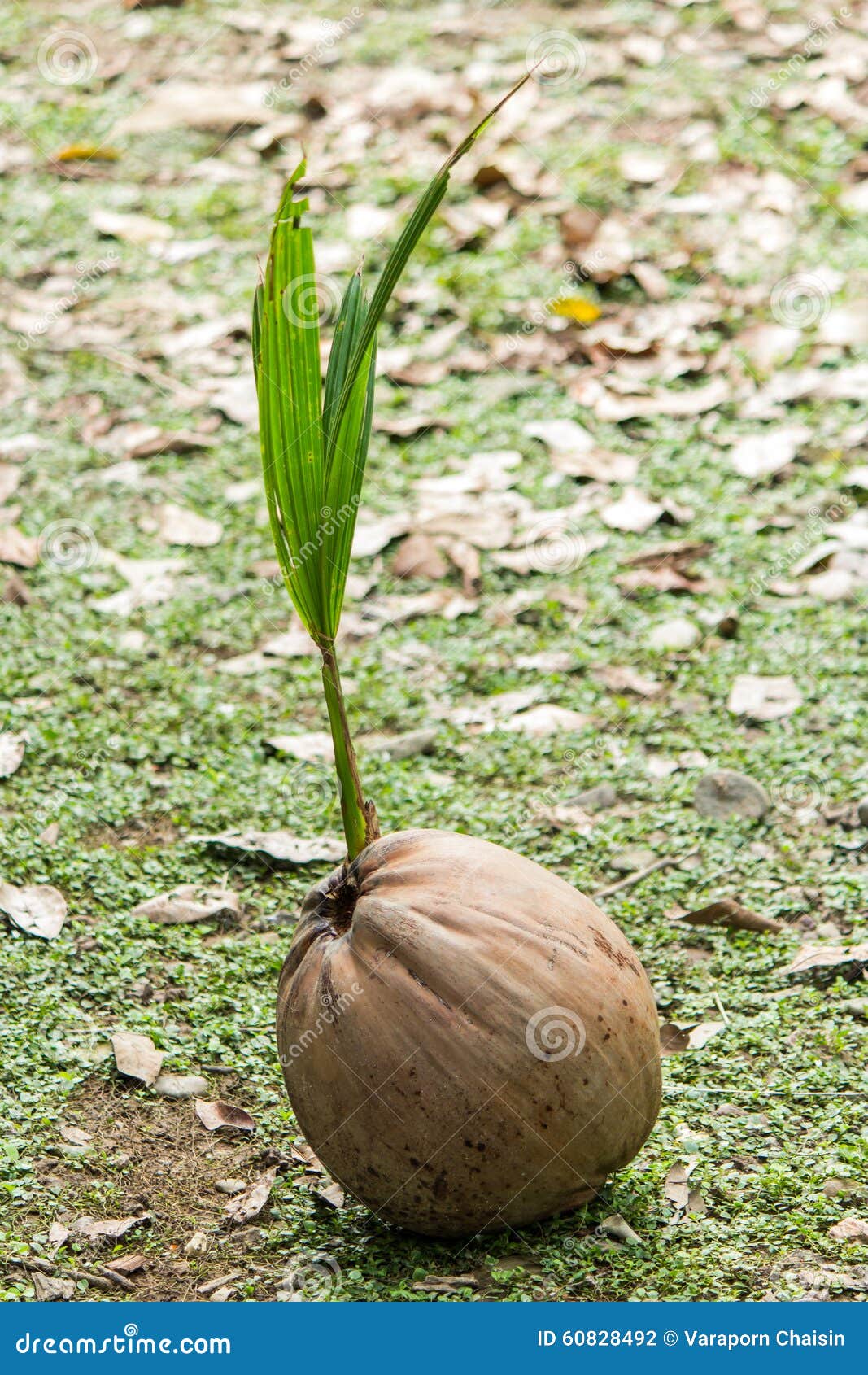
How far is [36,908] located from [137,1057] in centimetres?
48

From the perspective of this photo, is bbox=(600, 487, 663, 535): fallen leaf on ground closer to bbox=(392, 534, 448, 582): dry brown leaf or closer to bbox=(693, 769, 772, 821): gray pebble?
bbox=(392, 534, 448, 582): dry brown leaf

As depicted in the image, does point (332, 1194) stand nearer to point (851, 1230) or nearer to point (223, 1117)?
point (223, 1117)

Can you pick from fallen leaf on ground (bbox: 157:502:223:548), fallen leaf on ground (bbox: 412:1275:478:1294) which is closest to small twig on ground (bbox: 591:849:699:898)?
fallen leaf on ground (bbox: 412:1275:478:1294)

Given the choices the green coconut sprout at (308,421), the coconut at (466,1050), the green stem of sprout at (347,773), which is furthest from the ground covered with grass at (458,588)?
the green coconut sprout at (308,421)

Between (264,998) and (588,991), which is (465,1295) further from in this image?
(264,998)

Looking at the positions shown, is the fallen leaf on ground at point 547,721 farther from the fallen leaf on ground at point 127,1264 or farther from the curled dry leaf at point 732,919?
the fallen leaf on ground at point 127,1264

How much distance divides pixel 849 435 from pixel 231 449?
1.89 metres

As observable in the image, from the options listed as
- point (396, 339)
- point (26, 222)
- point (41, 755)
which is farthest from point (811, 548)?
point (26, 222)

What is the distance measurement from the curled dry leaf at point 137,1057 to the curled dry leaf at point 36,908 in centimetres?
33

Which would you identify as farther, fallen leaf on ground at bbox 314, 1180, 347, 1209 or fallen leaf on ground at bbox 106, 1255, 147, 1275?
fallen leaf on ground at bbox 314, 1180, 347, 1209

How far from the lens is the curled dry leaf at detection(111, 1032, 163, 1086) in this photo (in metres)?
2.52

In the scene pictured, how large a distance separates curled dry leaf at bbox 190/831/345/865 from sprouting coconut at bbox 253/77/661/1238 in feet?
3.54

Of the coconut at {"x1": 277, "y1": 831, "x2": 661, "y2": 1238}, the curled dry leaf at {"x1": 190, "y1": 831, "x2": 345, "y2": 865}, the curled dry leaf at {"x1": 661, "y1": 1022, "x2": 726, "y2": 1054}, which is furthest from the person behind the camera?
the curled dry leaf at {"x1": 190, "y1": 831, "x2": 345, "y2": 865}

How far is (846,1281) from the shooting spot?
1.99 m
